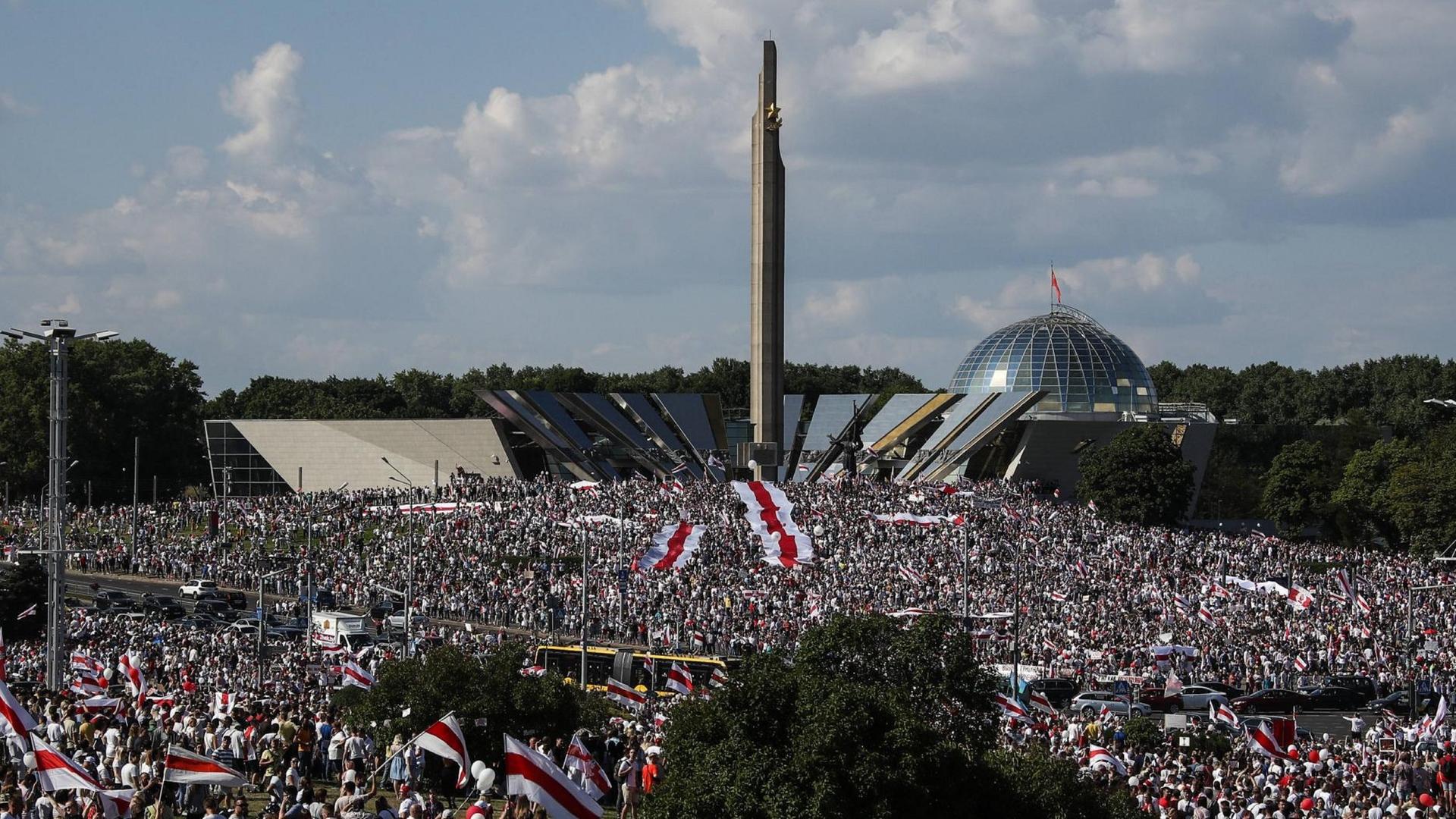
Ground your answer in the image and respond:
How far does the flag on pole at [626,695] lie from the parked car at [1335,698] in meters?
15.7

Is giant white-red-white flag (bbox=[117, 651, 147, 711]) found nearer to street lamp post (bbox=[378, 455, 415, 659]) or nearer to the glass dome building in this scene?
street lamp post (bbox=[378, 455, 415, 659])

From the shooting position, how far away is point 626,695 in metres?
29.2

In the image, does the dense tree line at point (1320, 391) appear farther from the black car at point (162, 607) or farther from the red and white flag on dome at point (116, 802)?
the red and white flag on dome at point (116, 802)

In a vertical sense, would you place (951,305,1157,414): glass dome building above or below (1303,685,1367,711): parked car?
above

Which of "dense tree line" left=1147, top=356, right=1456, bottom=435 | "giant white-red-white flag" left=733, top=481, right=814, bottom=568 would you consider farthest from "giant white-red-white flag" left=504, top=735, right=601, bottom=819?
"dense tree line" left=1147, top=356, right=1456, bottom=435

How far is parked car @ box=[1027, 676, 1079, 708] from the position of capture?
35875 millimetres

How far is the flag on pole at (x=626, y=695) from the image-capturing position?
29250 millimetres

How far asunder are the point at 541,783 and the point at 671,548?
20110 millimetres

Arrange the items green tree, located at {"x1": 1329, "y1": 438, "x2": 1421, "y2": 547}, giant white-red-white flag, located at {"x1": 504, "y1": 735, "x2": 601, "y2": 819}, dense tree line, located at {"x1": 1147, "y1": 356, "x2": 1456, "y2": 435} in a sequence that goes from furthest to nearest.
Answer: dense tree line, located at {"x1": 1147, "y1": 356, "x2": 1456, "y2": 435} < green tree, located at {"x1": 1329, "y1": 438, "x2": 1421, "y2": 547} < giant white-red-white flag, located at {"x1": 504, "y1": 735, "x2": 601, "y2": 819}

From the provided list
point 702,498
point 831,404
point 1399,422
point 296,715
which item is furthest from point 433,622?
point 1399,422

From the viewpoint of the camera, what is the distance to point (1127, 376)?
8844 cm

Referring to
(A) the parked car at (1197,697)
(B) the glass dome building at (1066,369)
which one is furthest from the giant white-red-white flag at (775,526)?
(B) the glass dome building at (1066,369)

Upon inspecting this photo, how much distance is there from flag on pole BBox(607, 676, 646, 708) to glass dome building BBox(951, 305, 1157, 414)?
57.3m

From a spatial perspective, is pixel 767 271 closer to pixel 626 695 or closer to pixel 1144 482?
pixel 1144 482
